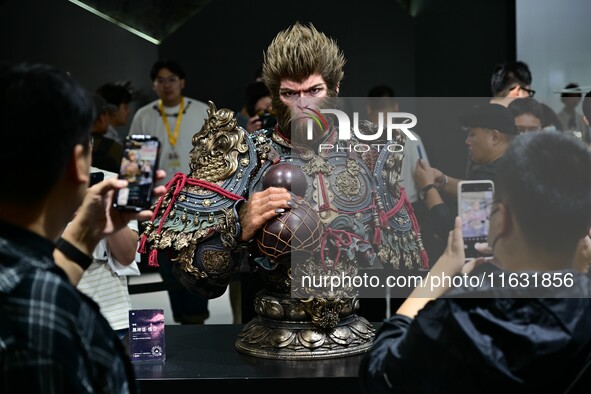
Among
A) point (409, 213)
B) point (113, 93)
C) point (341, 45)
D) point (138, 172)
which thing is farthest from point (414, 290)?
point (113, 93)

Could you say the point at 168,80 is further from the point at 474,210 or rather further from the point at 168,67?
the point at 474,210

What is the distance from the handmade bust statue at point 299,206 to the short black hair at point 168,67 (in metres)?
2.60

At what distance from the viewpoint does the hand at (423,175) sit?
11.3 ft

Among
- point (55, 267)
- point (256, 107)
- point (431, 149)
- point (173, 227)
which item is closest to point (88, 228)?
point (55, 267)

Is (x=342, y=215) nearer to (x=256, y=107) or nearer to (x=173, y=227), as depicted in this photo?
(x=173, y=227)

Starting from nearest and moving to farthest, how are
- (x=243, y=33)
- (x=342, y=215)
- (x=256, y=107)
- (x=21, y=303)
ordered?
(x=21, y=303) < (x=342, y=215) < (x=256, y=107) < (x=243, y=33)

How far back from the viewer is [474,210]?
2258mm

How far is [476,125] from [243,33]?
2582mm

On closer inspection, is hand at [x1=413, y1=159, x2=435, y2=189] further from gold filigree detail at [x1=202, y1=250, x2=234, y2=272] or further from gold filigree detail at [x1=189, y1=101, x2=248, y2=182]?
gold filigree detail at [x1=202, y1=250, x2=234, y2=272]

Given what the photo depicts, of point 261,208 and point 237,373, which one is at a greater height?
point 261,208

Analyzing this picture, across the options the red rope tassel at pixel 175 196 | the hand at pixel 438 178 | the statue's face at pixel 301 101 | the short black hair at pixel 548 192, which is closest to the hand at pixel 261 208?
the red rope tassel at pixel 175 196

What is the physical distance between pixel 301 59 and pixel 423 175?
0.81 meters

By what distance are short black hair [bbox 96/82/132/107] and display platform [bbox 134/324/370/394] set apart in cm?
283

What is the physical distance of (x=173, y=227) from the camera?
284 centimetres
